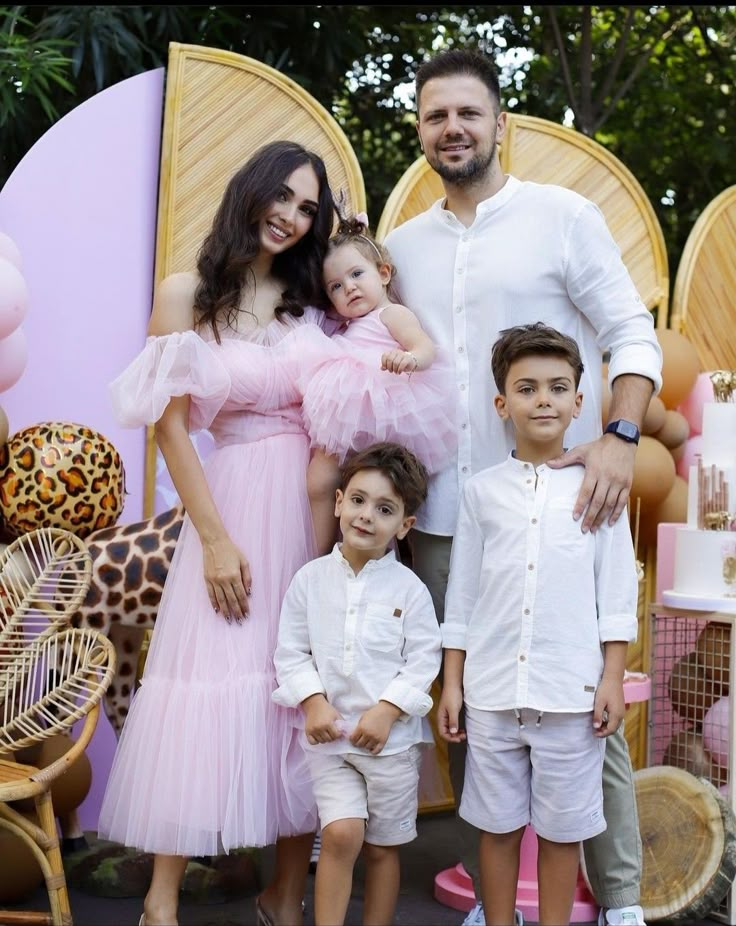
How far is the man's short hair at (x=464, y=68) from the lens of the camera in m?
2.88

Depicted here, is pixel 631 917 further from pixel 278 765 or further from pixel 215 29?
pixel 215 29

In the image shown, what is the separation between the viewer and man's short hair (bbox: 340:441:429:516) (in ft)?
8.66

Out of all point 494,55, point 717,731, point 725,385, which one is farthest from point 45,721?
point 494,55

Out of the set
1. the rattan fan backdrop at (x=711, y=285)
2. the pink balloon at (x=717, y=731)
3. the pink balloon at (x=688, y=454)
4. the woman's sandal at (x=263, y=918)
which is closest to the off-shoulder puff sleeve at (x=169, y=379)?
the woman's sandal at (x=263, y=918)

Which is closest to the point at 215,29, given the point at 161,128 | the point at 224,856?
the point at 161,128

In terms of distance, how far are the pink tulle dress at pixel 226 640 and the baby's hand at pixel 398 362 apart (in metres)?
0.17

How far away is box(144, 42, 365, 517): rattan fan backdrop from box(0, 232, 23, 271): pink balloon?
20.5 inches

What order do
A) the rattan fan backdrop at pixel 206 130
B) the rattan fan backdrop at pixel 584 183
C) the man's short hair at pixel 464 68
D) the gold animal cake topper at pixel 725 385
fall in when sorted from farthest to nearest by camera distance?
the rattan fan backdrop at pixel 584 183 → the rattan fan backdrop at pixel 206 130 → the gold animal cake topper at pixel 725 385 → the man's short hair at pixel 464 68

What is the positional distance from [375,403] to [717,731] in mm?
1596

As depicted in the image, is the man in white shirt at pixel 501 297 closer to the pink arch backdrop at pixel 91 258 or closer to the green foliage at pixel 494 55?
the pink arch backdrop at pixel 91 258

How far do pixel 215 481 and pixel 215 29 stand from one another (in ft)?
11.6

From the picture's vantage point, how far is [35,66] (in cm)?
483

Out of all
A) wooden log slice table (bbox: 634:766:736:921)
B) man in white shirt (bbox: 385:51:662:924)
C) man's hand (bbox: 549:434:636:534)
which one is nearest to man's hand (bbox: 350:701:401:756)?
man in white shirt (bbox: 385:51:662:924)

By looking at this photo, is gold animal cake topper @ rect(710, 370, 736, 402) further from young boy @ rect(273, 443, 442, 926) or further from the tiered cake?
young boy @ rect(273, 443, 442, 926)
